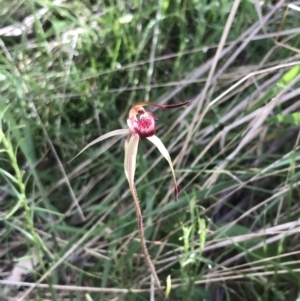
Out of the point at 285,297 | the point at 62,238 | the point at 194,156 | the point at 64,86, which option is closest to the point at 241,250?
the point at 285,297

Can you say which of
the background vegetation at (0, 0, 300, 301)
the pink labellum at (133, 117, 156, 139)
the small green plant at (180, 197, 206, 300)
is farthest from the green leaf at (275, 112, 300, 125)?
Answer: the pink labellum at (133, 117, 156, 139)

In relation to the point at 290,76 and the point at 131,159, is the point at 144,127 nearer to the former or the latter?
the point at 131,159

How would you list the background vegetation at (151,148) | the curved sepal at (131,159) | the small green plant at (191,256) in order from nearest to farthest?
the curved sepal at (131,159), the small green plant at (191,256), the background vegetation at (151,148)

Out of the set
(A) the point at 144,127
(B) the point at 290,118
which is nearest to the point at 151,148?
(B) the point at 290,118

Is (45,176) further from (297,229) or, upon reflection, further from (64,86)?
(297,229)

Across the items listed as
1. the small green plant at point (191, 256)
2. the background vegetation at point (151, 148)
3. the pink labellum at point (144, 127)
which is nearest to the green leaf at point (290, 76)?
the background vegetation at point (151, 148)

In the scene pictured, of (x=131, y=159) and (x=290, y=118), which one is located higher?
(x=131, y=159)

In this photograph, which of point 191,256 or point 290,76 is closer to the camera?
point 191,256

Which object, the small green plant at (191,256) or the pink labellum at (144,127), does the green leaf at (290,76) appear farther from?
the pink labellum at (144,127)

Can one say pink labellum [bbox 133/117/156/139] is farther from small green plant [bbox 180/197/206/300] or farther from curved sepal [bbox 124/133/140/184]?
small green plant [bbox 180/197/206/300]
